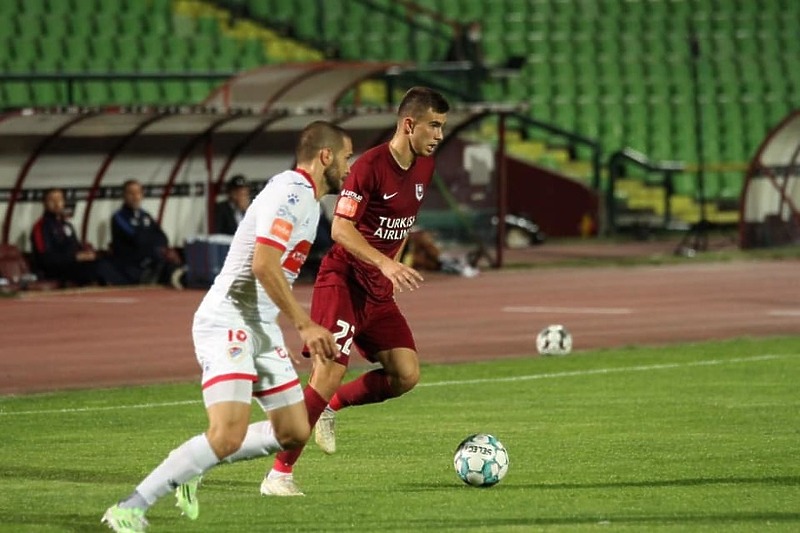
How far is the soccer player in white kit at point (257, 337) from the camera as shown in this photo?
815 cm

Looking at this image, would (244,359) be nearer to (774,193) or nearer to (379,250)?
(379,250)

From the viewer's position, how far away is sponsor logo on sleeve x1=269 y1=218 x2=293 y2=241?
8.45 m

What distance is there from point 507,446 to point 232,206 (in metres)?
13.9

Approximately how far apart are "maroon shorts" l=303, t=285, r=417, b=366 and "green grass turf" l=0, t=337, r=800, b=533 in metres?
0.70

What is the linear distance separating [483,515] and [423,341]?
33.9ft

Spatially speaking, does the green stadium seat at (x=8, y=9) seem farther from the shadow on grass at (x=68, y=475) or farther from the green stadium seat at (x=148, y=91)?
the shadow on grass at (x=68, y=475)

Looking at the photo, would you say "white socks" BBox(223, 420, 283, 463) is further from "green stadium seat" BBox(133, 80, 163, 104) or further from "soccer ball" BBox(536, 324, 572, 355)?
"green stadium seat" BBox(133, 80, 163, 104)

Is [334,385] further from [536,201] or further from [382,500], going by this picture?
[536,201]

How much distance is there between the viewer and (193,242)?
24797mm

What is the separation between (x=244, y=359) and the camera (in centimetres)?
841

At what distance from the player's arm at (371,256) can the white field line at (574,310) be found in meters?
11.6

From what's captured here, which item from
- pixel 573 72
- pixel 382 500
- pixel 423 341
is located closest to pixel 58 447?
pixel 382 500

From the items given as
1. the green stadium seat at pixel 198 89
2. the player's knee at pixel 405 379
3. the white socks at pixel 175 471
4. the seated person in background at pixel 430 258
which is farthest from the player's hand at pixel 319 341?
the green stadium seat at pixel 198 89

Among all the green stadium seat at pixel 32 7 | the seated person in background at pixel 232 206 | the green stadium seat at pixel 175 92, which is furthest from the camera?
the green stadium seat at pixel 32 7
